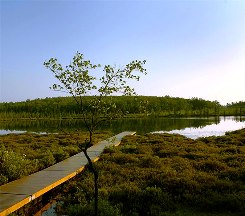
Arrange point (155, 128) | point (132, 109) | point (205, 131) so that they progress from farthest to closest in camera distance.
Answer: point (132, 109) < point (155, 128) < point (205, 131)

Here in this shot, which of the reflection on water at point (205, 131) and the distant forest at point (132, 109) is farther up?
the distant forest at point (132, 109)

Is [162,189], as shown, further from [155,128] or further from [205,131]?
[155,128]

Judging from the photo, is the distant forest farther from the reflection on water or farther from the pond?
the reflection on water

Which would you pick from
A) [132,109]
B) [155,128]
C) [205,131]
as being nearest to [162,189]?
[205,131]

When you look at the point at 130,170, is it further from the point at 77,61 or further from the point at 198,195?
the point at 77,61

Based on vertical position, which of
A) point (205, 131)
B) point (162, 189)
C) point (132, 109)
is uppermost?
point (132, 109)

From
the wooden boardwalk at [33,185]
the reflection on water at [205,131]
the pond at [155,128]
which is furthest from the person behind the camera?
the pond at [155,128]

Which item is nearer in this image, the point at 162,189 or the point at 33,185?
the point at 33,185

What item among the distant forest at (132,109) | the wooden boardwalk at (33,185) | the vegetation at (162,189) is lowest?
the vegetation at (162,189)

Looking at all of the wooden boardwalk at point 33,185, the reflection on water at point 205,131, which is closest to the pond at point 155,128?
the reflection on water at point 205,131

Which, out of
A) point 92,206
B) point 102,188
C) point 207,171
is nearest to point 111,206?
point 92,206

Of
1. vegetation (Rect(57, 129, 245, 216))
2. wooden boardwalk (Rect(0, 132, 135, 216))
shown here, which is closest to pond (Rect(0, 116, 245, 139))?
wooden boardwalk (Rect(0, 132, 135, 216))

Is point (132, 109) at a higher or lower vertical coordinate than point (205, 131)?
higher

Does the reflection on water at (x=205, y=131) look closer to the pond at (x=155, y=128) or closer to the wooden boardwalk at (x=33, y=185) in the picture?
the pond at (x=155, y=128)
